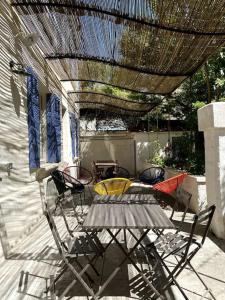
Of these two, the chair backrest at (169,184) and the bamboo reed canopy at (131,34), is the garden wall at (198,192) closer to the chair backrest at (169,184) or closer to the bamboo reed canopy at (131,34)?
the chair backrest at (169,184)

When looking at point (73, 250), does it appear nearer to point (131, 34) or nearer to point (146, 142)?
point (131, 34)

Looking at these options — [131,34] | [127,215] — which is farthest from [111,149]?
[127,215]

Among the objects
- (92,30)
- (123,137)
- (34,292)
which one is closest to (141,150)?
(123,137)

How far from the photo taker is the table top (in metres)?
2.84

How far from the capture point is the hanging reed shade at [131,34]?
438 cm

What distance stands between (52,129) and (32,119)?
7.05 ft

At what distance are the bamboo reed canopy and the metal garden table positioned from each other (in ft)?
7.69

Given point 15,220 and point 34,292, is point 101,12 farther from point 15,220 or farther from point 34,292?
point 34,292

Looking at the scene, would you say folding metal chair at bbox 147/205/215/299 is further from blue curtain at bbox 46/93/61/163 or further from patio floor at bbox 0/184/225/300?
blue curtain at bbox 46/93/61/163

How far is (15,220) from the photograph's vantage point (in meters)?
4.72

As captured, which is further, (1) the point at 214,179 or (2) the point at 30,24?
(2) the point at 30,24

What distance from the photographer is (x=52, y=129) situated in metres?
7.91

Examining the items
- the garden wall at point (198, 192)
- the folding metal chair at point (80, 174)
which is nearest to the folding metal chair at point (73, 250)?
the garden wall at point (198, 192)

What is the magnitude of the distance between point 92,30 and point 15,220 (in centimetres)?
310
